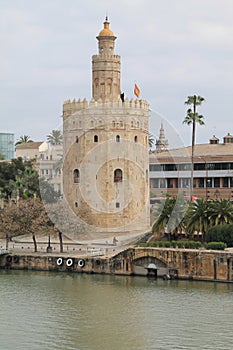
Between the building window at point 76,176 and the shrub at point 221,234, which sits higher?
the building window at point 76,176

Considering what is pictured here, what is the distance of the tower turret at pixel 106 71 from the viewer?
234 ft

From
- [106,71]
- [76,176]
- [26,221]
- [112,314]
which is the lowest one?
[112,314]

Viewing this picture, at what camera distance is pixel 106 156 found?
70188 mm

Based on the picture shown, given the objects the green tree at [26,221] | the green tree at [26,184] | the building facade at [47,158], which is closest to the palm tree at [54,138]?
the building facade at [47,158]

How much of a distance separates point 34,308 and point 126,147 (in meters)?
27.9

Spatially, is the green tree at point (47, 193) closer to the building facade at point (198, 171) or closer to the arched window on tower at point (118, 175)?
the arched window on tower at point (118, 175)

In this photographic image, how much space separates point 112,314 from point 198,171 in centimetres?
4199

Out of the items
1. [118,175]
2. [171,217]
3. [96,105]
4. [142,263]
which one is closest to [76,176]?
[118,175]

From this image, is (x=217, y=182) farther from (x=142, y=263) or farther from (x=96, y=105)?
(x=142, y=263)

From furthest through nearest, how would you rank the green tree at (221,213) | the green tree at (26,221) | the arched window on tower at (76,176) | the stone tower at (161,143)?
1. the stone tower at (161,143)
2. the arched window on tower at (76,176)
3. the green tree at (26,221)
4. the green tree at (221,213)

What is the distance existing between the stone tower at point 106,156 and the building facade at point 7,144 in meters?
61.4

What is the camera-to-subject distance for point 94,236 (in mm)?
68188

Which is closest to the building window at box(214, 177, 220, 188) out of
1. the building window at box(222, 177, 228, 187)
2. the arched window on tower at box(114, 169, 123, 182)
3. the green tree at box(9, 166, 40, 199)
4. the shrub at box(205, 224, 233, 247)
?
the building window at box(222, 177, 228, 187)

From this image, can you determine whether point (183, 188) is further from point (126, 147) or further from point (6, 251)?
point (6, 251)
